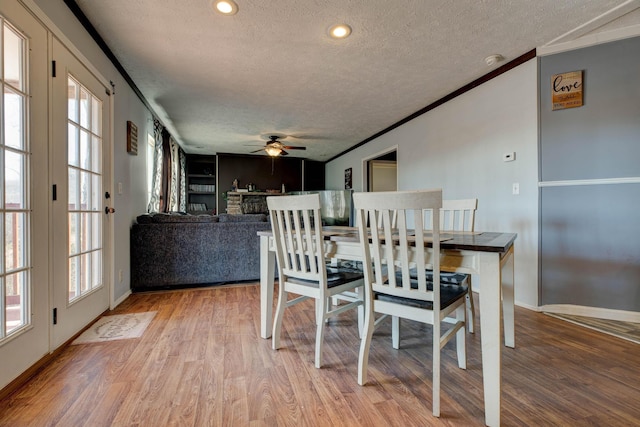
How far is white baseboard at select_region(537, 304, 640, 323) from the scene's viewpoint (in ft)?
7.65

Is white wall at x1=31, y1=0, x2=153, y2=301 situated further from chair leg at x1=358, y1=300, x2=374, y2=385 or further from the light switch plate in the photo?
the light switch plate

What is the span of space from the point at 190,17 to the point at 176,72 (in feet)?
3.31

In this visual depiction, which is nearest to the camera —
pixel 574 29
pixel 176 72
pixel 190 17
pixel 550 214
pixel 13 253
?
pixel 13 253

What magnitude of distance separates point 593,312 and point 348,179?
193 inches

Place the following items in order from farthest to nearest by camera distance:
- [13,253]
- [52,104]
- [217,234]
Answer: [217,234] < [52,104] < [13,253]

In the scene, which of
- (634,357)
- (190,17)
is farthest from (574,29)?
(190,17)

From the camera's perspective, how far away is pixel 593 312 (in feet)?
8.05

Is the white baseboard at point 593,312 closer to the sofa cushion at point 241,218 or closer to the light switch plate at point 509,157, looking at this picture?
the light switch plate at point 509,157

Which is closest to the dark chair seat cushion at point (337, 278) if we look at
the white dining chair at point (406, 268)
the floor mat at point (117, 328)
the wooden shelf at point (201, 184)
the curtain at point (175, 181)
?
the white dining chair at point (406, 268)

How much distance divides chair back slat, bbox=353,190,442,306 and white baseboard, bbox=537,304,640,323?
189cm

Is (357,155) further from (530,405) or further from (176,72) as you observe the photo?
(530,405)

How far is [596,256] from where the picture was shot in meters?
2.44

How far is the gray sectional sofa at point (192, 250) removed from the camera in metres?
Result: 3.27

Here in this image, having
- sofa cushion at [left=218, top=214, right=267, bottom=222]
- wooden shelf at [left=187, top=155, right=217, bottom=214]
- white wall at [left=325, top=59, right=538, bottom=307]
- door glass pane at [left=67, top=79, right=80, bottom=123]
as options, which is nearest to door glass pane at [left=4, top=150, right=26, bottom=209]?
door glass pane at [left=67, top=79, right=80, bottom=123]
